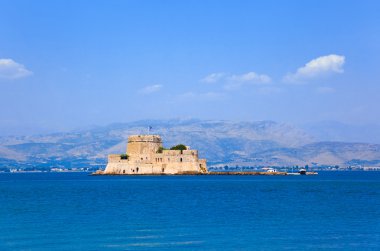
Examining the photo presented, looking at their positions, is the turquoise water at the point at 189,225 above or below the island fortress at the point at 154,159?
below

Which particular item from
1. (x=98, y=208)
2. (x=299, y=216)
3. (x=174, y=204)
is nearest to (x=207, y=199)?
(x=174, y=204)

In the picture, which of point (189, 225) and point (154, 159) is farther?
point (154, 159)

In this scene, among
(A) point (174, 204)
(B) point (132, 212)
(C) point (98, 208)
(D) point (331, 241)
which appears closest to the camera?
(D) point (331, 241)

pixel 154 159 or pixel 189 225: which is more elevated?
pixel 154 159

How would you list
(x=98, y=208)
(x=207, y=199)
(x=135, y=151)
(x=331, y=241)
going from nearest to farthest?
1. (x=331, y=241)
2. (x=98, y=208)
3. (x=207, y=199)
4. (x=135, y=151)

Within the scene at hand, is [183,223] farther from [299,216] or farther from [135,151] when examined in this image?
[135,151]

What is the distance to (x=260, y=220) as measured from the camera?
118ft

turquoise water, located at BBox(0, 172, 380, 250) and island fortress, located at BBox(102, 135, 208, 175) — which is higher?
island fortress, located at BBox(102, 135, 208, 175)

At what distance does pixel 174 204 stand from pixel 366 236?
19.3 meters

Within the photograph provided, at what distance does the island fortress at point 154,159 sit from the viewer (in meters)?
107

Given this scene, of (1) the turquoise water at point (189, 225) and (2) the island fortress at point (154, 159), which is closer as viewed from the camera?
(1) the turquoise water at point (189, 225)

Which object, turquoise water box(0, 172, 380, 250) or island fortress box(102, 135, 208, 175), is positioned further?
island fortress box(102, 135, 208, 175)

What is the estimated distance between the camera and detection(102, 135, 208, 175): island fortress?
106750 mm

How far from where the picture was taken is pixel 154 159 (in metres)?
108
